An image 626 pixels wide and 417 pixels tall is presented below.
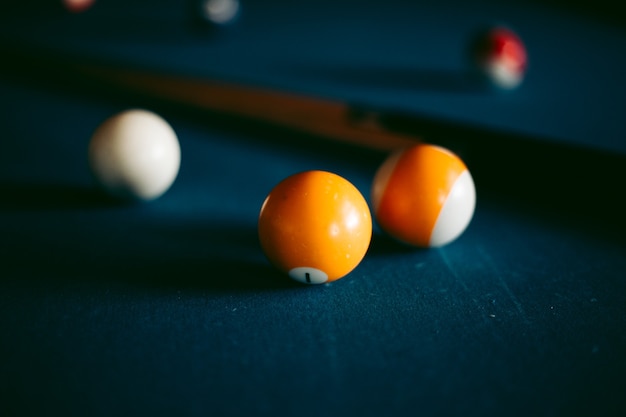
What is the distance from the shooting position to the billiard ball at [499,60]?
237cm

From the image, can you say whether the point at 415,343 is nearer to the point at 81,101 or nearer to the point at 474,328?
the point at 474,328

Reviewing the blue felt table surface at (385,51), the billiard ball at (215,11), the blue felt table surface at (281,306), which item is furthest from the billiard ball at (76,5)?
the blue felt table surface at (281,306)

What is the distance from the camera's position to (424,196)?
145cm

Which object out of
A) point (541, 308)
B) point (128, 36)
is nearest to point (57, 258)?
point (541, 308)

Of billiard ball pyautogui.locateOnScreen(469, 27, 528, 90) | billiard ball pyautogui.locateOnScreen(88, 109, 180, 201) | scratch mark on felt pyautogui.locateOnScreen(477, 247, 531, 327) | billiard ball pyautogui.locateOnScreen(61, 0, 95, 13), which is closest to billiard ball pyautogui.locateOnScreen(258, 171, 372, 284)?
scratch mark on felt pyautogui.locateOnScreen(477, 247, 531, 327)

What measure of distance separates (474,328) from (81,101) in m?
2.10

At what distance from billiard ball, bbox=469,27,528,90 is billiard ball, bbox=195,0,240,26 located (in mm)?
1376

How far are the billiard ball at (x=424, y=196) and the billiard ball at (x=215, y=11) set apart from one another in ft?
6.21

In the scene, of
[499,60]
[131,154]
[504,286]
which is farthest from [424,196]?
[499,60]

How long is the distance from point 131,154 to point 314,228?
0.71 m

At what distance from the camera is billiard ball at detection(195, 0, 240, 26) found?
3016mm

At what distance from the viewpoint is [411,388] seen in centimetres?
104

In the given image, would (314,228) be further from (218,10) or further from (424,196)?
(218,10)

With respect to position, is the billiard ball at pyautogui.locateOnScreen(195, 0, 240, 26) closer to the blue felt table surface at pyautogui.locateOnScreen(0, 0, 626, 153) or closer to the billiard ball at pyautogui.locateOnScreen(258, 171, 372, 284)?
the blue felt table surface at pyautogui.locateOnScreen(0, 0, 626, 153)
